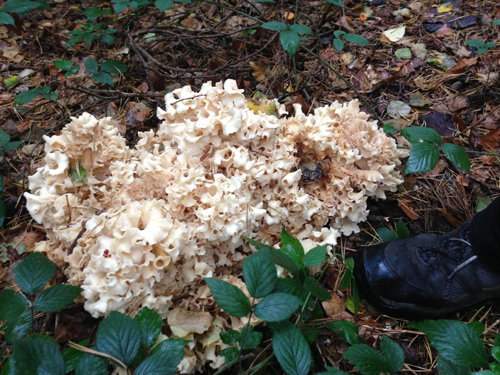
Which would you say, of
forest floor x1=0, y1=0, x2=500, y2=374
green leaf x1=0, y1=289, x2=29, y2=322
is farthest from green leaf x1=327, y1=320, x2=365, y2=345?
green leaf x1=0, y1=289, x2=29, y2=322

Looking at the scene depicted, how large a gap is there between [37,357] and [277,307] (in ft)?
3.29

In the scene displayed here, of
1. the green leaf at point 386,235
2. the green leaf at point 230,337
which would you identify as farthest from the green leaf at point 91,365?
the green leaf at point 386,235

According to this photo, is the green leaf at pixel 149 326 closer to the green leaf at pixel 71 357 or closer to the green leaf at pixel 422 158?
the green leaf at pixel 71 357

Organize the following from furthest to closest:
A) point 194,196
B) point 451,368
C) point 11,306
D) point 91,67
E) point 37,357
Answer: point 91,67, point 194,196, point 11,306, point 451,368, point 37,357

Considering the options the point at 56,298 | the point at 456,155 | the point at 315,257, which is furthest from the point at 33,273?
the point at 456,155

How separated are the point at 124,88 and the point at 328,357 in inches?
130

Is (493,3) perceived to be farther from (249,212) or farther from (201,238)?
(201,238)

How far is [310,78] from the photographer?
12.1ft

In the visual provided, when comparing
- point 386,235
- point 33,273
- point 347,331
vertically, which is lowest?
point 386,235

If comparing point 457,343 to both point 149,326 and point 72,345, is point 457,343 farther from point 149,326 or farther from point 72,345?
point 72,345

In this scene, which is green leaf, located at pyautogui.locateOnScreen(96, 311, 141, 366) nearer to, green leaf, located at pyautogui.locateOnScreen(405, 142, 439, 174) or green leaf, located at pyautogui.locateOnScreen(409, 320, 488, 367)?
green leaf, located at pyautogui.locateOnScreen(409, 320, 488, 367)

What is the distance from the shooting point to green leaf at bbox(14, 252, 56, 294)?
5.42ft

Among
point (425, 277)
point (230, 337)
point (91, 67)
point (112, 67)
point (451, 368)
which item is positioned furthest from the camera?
point (112, 67)

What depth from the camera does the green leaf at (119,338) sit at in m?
1.45
